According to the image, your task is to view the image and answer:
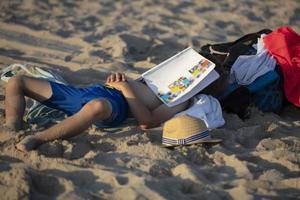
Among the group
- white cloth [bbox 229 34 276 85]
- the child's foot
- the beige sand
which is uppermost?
white cloth [bbox 229 34 276 85]

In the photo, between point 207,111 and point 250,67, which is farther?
point 250,67

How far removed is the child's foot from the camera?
119 inches

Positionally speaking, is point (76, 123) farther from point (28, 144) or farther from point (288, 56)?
point (288, 56)

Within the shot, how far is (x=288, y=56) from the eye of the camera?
412cm

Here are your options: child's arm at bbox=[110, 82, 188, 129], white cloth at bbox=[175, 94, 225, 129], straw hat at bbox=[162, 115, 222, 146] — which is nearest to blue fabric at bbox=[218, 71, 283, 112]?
white cloth at bbox=[175, 94, 225, 129]

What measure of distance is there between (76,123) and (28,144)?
0.32 metres

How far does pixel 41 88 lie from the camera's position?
3.46m

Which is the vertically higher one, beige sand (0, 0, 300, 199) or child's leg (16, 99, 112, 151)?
child's leg (16, 99, 112, 151)

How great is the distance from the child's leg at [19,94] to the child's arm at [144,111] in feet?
1.60

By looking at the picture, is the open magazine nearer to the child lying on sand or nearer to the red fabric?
the child lying on sand

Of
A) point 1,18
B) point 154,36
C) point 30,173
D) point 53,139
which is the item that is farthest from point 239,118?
point 1,18

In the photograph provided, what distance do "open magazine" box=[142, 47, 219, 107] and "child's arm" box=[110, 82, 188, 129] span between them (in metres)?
0.06

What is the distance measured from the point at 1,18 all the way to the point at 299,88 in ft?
12.5

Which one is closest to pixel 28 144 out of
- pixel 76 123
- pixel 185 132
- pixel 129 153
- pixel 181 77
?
pixel 76 123
